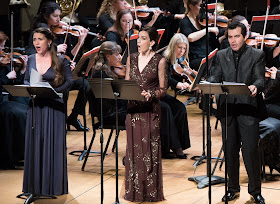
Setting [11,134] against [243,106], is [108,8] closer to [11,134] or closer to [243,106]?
[11,134]

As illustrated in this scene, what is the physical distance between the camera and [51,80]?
489 centimetres

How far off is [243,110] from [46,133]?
5.52ft

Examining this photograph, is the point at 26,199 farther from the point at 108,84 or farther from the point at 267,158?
the point at 267,158

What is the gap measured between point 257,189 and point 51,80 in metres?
1.99

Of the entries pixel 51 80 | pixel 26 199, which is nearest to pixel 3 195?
pixel 26 199

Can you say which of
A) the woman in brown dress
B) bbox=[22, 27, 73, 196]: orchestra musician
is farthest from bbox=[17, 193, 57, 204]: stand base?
the woman in brown dress

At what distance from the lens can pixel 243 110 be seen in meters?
4.62

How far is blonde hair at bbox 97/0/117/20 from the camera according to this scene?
7.18 m

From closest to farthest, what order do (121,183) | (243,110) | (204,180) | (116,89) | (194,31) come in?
(116,89) → (243,110) → (204,180) → (121,183) → (194,31)

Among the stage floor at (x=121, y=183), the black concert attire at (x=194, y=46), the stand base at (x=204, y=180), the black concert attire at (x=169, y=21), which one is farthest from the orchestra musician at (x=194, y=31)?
the stand base at (x=204, y=180)

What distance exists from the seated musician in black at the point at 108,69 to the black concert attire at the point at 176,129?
2.21ft

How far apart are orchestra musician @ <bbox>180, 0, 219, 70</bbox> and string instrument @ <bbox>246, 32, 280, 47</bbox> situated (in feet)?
3.18

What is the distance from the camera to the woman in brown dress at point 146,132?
4.82 metres

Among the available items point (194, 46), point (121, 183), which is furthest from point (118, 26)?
point (121, 183)
